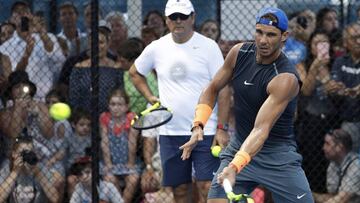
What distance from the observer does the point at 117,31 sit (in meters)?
9.40

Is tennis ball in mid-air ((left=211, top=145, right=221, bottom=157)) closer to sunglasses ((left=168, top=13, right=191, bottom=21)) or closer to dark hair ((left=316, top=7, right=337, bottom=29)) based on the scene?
sunglasses ((left=168, top=13, right=191, bottom=21))

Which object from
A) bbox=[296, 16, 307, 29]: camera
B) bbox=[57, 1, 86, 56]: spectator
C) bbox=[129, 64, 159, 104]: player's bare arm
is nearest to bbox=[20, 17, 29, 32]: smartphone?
bbox=[57, 1, 86, 56]: spectator

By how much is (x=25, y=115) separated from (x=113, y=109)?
0.85 m

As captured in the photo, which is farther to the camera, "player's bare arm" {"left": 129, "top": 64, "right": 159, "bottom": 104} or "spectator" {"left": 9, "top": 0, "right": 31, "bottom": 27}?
"spectator" {"left": 9, "top": 0, "right": 31, "bottom": 27}

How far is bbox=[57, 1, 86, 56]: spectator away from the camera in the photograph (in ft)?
30.7

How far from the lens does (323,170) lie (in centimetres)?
872

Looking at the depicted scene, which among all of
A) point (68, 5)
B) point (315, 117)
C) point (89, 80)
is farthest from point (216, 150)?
point (68, 5)

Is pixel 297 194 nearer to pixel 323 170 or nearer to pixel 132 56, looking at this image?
pixel 323 170

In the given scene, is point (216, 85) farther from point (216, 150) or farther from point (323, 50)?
point (323, 50)

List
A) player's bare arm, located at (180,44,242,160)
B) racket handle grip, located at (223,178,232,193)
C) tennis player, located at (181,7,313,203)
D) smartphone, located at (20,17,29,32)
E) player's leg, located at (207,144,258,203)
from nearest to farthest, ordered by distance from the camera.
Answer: racket handle grip, located at (223,178,232,193), tennis player, located at (181,7,313,203), player's leg, located at (207,144,258,203), player's bare arm, located at (180,44,242,160), smartphone, located at (20,17,29,32)

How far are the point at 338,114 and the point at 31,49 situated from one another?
120 inches

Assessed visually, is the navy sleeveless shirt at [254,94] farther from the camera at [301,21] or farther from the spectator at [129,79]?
the camera at [301,21]

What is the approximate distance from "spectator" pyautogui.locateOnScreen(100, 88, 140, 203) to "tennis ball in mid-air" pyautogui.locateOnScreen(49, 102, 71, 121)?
1.18 feet

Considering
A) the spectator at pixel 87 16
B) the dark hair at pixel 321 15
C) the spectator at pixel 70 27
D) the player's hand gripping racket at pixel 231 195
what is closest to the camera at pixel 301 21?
the dark hair at pixel 321 15
